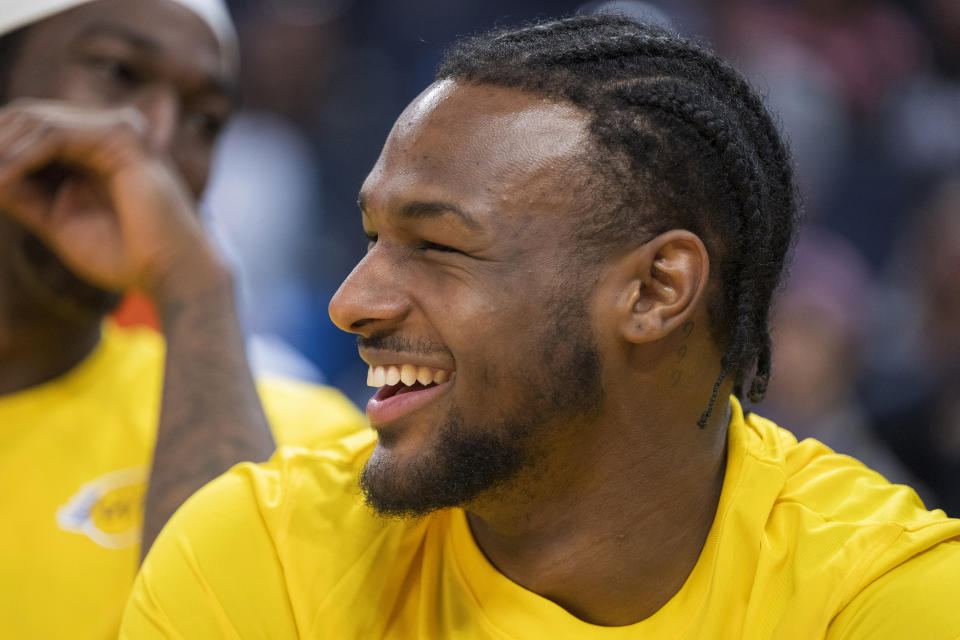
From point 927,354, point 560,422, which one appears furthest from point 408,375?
point 927,354

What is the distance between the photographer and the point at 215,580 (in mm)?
1730

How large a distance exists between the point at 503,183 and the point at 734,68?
0.56 metres

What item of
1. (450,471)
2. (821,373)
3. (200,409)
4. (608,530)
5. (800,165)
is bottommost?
(821,373)

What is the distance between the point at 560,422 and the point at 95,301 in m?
1.51

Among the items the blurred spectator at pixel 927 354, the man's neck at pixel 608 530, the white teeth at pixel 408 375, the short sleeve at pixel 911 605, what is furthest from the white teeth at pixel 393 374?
the blurred spectator at pixel 927 354

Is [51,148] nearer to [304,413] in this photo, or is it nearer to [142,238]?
[142,238]

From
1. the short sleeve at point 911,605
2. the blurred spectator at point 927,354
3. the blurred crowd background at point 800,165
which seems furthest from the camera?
the blurred crowd background at point 800,165

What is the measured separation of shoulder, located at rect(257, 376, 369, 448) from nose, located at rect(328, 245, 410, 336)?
854 millimetres

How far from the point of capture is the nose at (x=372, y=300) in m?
1.69

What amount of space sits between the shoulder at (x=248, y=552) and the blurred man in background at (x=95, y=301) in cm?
40

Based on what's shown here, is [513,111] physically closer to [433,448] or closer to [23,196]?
[433,448]

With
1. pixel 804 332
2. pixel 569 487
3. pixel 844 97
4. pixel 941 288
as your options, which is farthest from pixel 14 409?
pixel 844 97

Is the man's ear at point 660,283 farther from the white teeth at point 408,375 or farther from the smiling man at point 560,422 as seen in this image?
the white teeth at point 408,375

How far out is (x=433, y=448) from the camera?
1.67 meters
